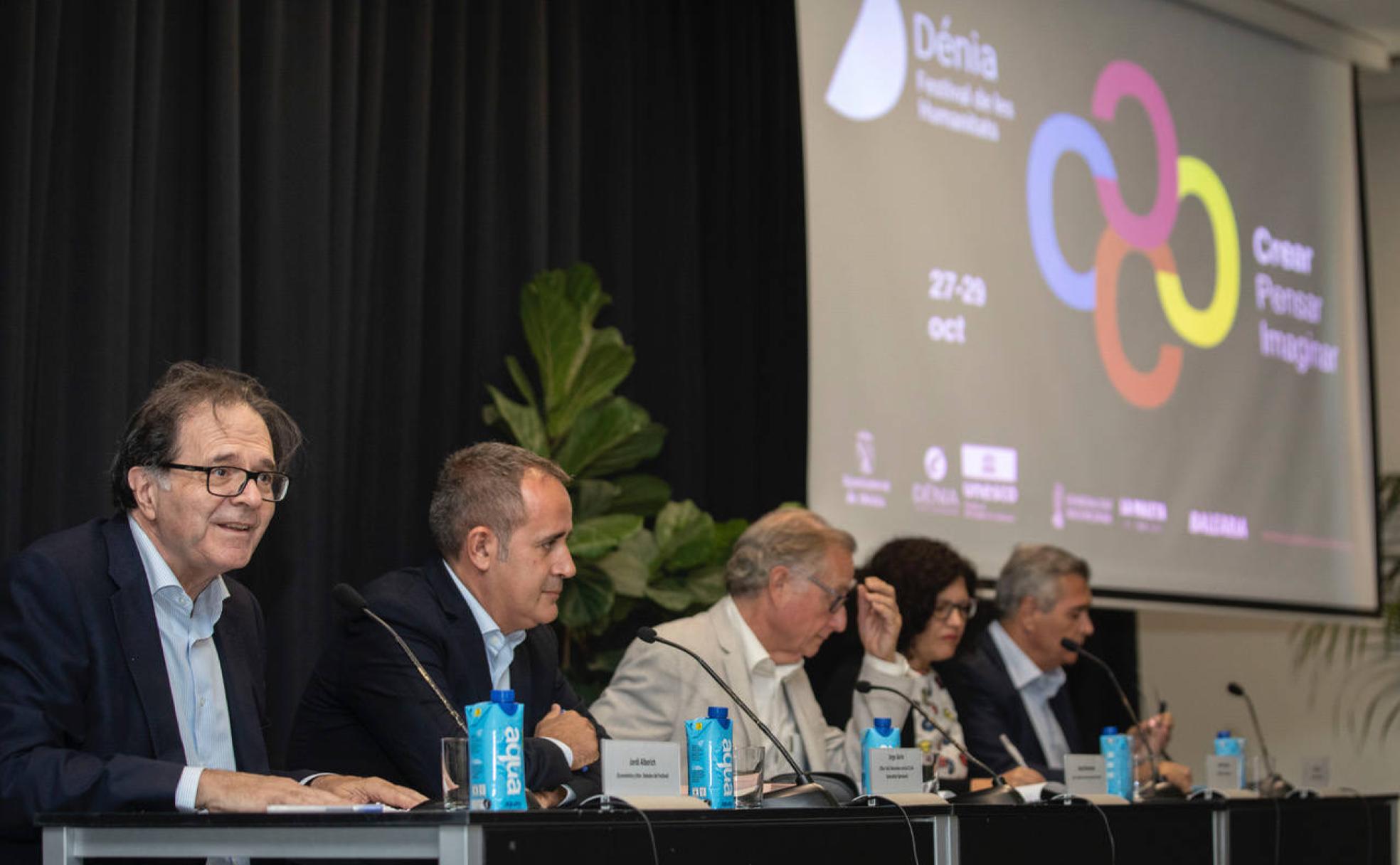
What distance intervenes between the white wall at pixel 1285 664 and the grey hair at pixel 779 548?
3.98 metres

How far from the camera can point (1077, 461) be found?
5602 millimetres

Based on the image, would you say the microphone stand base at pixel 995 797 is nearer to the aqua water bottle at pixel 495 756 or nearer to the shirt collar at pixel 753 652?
the shirt collar at pixel 753 652

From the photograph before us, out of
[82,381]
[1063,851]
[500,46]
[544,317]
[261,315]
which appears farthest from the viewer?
[500,46]

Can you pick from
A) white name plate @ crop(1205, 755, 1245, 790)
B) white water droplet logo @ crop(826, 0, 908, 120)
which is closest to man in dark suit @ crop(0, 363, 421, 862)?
white name plate @ crop(1205, 755, 1245, 790)

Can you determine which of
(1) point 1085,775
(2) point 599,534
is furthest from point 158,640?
(1) point 1085,775

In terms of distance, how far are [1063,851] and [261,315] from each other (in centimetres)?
222

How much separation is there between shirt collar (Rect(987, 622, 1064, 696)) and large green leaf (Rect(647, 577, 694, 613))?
1.06 m

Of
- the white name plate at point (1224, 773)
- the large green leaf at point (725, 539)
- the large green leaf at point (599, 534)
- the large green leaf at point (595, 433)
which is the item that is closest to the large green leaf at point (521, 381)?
the large green leaf at point (595, 433)

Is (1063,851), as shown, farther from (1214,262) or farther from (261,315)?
(1214,262)

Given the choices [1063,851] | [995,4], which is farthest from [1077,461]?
[1063,851]

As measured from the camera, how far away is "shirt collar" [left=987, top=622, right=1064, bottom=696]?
4750 millimetres

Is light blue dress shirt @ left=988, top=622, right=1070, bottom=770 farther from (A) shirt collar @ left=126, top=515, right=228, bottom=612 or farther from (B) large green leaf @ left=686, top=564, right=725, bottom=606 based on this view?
(A) shirt collar @ left=126, top=515, right=228, bottom=612

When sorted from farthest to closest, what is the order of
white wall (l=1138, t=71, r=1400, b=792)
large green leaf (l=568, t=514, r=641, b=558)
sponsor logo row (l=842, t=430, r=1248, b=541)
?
white wall (l=1138, t=71, r=1400, b=792)
sponsor logo row (l=842, t=430, r=1248, b=541)
large green leaf (l=568, t=514, r=641, b=558)

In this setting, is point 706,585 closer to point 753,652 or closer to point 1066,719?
point 753,652
